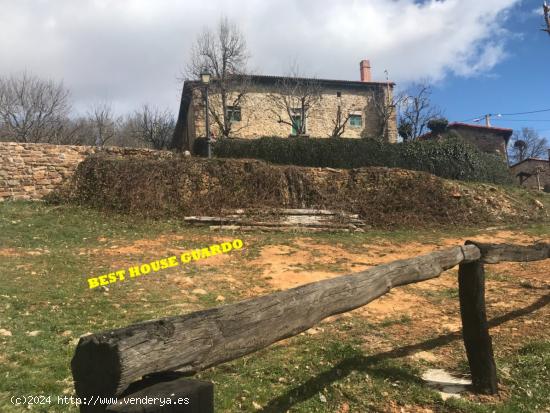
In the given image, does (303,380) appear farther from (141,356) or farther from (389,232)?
(389,232)

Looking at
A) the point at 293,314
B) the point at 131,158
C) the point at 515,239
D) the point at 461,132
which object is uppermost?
the point at 461,132

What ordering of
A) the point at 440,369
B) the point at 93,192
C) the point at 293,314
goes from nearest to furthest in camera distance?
the point at 293,314, the point at 440,369, the point at 93,192

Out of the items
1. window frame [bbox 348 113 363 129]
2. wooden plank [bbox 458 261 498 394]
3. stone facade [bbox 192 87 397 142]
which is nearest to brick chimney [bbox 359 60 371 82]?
stone facade [bbox 192 87 397 142]

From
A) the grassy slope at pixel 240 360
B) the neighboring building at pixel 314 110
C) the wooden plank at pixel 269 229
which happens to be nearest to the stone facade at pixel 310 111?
the neighboring building at pixel 314 110

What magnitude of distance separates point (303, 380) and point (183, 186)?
509 inches

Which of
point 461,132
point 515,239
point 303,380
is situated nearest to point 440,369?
point 303,380

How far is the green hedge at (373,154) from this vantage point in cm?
1964

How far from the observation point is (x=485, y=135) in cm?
3188

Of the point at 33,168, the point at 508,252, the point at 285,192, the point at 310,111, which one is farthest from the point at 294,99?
the point at 508,252

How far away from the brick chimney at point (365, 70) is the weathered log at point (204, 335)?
31074 millimetres

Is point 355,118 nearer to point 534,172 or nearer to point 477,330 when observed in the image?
point 534,172

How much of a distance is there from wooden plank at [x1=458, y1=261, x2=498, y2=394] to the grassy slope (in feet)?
0.75

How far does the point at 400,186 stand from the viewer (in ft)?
59.4

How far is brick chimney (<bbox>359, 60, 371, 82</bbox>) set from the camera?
32.0 metres
